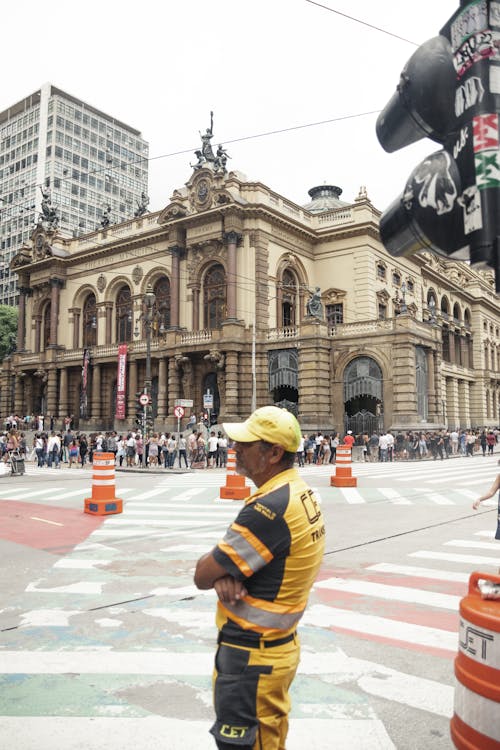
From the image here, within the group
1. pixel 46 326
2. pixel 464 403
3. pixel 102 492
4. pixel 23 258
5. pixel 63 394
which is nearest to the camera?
pixel 102 492

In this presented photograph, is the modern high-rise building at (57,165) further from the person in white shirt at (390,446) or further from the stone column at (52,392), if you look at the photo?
the person in white shirt at (390,446)

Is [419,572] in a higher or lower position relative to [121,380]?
lower

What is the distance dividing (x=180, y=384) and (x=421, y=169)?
35244 mm

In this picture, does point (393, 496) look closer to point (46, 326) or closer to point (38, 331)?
point (46, 326)

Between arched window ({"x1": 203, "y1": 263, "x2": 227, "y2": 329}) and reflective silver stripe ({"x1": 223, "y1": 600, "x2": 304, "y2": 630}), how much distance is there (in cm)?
3557

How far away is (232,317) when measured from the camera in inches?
1411

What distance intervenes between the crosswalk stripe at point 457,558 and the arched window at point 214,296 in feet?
99.1

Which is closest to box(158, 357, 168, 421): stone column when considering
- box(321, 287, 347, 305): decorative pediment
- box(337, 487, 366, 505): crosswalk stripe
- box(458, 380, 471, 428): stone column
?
box(321, 287, 347, 305): decorative pediment

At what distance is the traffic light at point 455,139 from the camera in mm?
3188

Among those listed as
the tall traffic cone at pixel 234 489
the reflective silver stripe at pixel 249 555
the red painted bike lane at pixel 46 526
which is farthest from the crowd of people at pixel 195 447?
the reflective silver stripe at pixel 249 555

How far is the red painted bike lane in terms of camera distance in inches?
367

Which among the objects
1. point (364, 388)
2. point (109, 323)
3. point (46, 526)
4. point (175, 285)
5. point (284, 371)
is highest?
point (175, 285)

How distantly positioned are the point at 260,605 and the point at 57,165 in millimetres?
100139

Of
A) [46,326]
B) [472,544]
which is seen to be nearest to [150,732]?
[472,544]
